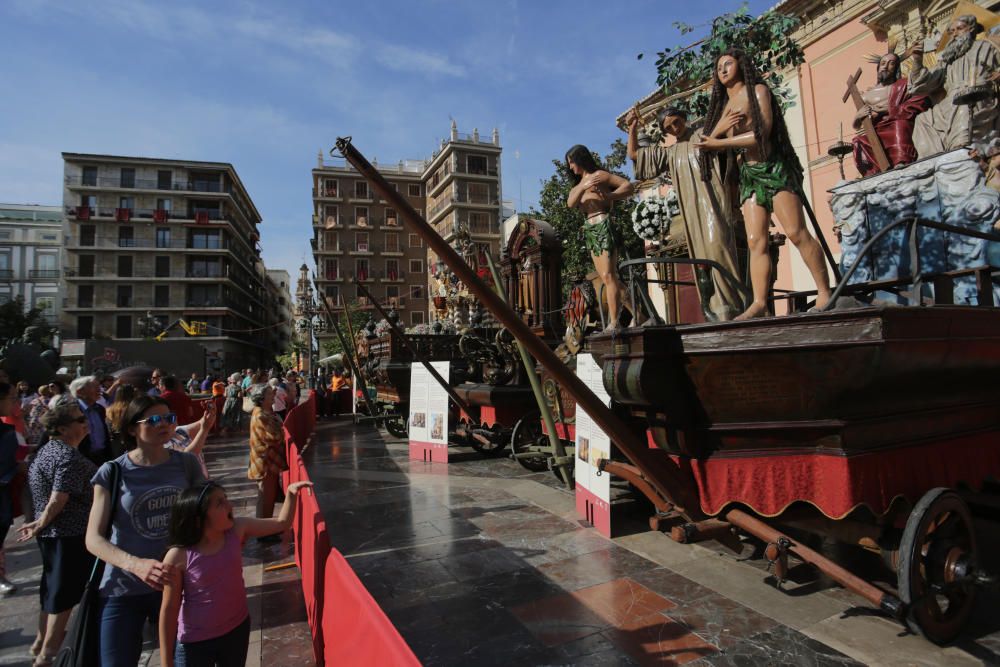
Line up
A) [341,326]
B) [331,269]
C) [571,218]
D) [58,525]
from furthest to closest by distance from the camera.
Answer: [331,269], [341,326], [571,218], [58,525]

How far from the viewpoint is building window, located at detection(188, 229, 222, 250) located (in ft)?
198

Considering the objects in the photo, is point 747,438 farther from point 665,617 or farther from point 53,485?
point 53,485

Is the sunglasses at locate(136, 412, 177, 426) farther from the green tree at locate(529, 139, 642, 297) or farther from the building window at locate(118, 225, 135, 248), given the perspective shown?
the building window at locate(118, 225, 135, 248)

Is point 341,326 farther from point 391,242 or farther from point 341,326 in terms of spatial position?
point 391,242

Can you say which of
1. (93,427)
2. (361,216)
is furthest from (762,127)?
(361,216)

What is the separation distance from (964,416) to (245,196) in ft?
268

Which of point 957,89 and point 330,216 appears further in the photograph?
point 330,216

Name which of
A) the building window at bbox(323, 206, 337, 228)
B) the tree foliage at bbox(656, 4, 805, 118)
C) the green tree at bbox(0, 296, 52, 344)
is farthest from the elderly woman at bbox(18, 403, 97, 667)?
the building window at bbox(323, 206, 337, 228)

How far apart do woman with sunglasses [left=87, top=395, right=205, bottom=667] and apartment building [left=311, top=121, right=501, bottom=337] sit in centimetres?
5645

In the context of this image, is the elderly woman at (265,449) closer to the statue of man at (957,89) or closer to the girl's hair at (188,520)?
the girl's hair at (188,520)

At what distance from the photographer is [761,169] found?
434 cm

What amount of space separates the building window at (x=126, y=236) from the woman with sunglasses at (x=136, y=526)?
6692 centimetres

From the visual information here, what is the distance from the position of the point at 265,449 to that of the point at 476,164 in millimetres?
57568

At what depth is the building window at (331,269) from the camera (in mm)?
61531
